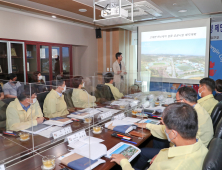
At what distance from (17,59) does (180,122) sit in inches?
168

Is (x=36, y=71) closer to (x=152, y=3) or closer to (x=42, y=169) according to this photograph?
(x=152, y=3)

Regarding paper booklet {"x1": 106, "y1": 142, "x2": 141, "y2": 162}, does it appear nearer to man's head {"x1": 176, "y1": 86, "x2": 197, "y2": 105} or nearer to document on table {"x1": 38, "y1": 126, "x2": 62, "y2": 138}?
document on table {"x1": 38, "y1": 126, "x2": 62, "y2": 138}

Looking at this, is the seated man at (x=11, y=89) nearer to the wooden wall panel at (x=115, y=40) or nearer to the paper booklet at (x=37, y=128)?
the paper booklet at (x=37, y=128)

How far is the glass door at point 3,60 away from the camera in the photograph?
13.2ft

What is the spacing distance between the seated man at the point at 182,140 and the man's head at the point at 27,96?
3.71 ft

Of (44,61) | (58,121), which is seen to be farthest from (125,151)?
(44,61)

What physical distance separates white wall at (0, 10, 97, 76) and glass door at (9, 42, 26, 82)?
198 millimetres

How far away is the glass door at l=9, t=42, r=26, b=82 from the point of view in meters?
4.22

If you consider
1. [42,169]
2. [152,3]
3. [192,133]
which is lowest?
[42,169]

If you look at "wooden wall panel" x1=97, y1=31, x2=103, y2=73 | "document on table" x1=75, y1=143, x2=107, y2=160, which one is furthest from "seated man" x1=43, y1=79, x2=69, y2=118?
"wooden wall panel" x1=97, y1=31, x2=103, y2=73

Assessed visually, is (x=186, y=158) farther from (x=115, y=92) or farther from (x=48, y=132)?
(x=115, y=92)

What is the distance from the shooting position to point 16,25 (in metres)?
4.19

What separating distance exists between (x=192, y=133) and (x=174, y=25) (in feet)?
14.5

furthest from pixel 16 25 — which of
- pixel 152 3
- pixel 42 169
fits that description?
pixel 42 169
